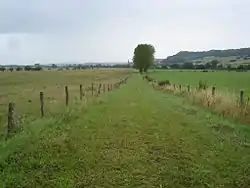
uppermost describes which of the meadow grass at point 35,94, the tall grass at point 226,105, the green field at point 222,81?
the tall grass at point 226,105

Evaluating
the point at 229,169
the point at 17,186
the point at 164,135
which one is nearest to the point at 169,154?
the point at 229,169

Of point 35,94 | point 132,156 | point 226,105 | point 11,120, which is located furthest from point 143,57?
point 132,156

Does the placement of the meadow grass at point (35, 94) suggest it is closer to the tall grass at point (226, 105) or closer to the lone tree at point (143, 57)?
the tall grass at point (226, 105)

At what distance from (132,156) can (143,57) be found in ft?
409

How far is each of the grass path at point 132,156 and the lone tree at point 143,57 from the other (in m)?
118

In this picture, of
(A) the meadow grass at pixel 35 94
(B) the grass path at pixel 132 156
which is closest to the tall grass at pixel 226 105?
(B) the grass path at pixel 132 156

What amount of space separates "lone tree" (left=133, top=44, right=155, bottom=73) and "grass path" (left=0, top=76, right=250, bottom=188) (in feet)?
388

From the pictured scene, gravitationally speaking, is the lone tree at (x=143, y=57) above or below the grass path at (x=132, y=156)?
above

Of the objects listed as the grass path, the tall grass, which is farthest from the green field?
the grass path

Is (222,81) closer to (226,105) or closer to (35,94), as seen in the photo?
(35,94)

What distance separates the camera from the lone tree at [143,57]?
Result: 133m

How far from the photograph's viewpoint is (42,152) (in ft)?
32.3

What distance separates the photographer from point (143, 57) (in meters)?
133

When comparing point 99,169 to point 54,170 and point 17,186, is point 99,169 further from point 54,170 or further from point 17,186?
point 17,186
